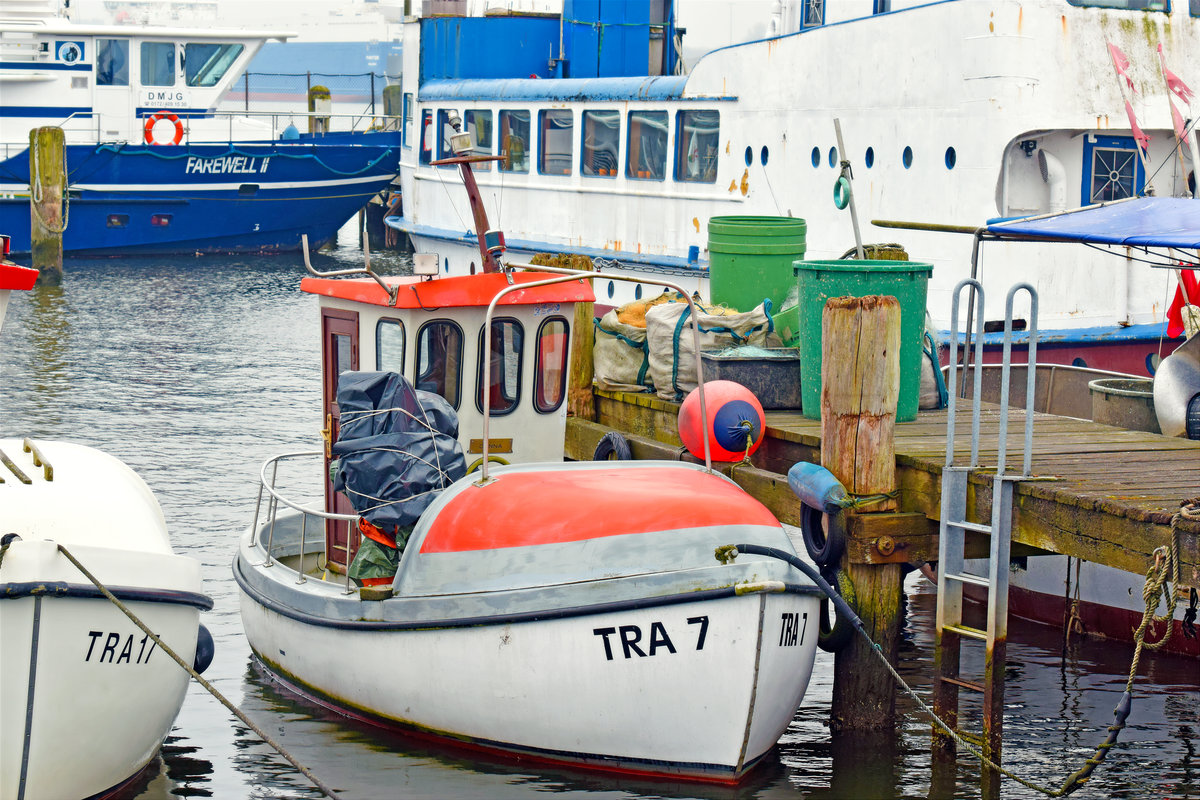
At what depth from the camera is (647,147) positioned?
64.5 ft

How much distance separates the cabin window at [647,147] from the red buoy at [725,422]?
11.1 m

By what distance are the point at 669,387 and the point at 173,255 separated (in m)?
26.7

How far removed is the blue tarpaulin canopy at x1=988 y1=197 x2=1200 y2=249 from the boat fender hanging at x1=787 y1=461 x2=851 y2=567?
6.17ft

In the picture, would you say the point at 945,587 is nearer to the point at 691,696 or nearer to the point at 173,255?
the point at 691,696

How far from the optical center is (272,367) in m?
21.0

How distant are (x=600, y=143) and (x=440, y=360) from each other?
1244cm

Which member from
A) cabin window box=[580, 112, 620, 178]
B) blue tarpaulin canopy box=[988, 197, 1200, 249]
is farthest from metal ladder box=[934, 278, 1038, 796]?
cabin window box=[580, 112, 620, 178]

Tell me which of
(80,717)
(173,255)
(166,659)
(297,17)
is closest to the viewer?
(80,717)

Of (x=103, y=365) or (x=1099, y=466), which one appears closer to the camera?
(x=1099, y=466)

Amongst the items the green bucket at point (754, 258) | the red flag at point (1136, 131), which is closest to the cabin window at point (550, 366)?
the green bucket at point (754, 258)

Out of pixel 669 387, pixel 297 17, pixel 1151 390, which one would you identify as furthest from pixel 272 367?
pixel 297 17

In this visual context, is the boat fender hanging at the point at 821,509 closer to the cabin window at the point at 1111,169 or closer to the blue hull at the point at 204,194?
the cabin window at the point at 1111,169

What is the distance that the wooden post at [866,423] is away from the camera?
24.9 ft

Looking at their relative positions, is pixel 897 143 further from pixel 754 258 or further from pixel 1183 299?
pixel 754 258
